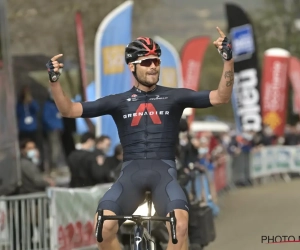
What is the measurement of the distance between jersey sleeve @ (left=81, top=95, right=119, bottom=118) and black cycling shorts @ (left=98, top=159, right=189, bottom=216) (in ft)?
1.56

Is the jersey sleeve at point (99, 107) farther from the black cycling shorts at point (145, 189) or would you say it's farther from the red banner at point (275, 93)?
the red banner at point (275, 93)

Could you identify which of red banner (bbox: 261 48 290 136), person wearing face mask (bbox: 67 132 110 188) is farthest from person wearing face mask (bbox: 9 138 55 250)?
red banner (bbox: 261 48 290 136)

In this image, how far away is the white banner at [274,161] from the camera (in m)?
28.1

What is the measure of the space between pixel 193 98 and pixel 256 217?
32.8ft

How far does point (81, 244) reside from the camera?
1313 centimetres

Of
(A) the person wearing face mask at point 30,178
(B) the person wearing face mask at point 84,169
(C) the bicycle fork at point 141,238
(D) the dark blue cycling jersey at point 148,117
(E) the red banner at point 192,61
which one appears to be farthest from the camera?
(E) the red banner at point 192,61

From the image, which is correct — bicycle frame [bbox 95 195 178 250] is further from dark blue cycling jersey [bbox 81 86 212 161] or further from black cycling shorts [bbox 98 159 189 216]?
dark blue cycling jersey [bbox 81 86 212 161]

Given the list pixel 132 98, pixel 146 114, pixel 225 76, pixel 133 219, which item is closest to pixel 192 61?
pixel 132 98

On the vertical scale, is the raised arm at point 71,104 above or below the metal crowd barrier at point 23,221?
above

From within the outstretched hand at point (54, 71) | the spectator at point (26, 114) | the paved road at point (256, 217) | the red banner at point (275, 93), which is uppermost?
the red banner at point (275, 93)

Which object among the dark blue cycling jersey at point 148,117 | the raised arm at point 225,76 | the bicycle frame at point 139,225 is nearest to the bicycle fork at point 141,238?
the bicycle frame at point 139,225

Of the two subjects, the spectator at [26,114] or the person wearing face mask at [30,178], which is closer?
the person wearing face mask at [30,178]

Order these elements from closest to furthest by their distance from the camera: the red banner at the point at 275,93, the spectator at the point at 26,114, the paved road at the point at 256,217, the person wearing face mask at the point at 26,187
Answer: the person wearing face mask at the point at 26,187 < the paved road at the point at 256,217 < the spectator at the point at 26,114 < the red banner at the point at 275,93

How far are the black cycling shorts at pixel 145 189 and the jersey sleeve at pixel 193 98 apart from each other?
506 millimetres
